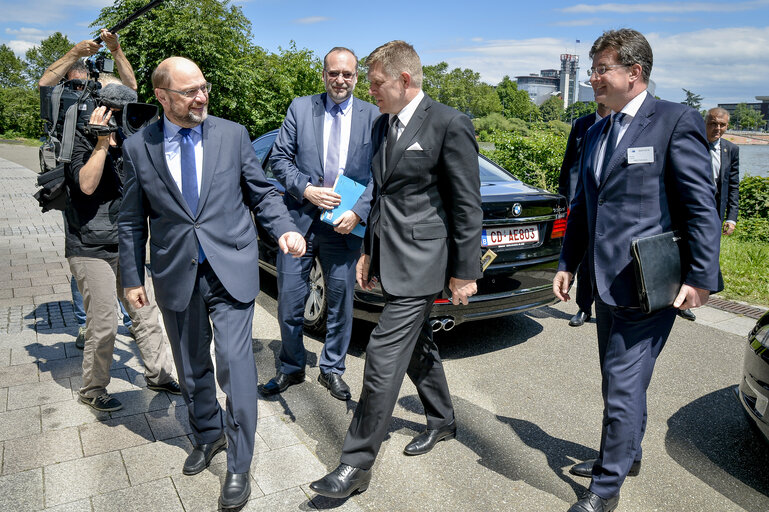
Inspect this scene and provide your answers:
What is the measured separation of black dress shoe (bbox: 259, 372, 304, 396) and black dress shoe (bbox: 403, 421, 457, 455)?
110 cm

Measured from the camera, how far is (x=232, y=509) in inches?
108

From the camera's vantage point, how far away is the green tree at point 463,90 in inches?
A: 4857

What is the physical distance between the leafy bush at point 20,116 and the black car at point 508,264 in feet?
182

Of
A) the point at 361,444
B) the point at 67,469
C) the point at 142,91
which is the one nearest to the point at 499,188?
the point at 361,444

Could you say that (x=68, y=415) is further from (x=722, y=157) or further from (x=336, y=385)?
(x=722, y=157)

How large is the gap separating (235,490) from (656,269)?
210 cm

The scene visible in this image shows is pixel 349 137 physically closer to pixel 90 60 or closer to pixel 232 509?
pixel 90 60

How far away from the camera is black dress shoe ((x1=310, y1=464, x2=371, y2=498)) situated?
277 centimetres

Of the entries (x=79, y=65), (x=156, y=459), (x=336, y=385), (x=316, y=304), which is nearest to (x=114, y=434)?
(x=156, y=459)

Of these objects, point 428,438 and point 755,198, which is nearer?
point 428,438

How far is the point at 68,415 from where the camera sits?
3621mm

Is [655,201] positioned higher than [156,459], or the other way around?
[655,201]

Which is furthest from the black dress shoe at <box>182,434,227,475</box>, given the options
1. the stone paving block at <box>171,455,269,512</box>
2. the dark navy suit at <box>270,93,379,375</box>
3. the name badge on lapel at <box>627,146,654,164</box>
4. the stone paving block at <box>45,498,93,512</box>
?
the name badge on lapel at <box>627,146,654,164</box>

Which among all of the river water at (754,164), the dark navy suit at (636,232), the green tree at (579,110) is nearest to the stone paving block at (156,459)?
the dark navy suit at (636,232)
